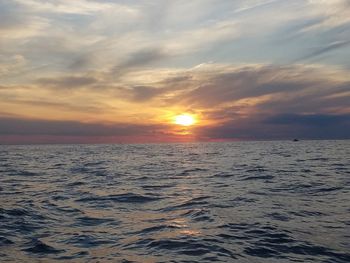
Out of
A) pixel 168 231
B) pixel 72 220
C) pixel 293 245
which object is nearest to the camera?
pixel 293 245

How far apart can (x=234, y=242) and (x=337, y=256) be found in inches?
113

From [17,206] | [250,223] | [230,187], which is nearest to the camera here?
[250,223]

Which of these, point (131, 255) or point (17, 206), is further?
point (17, 206)

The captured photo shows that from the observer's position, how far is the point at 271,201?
17891 millimetres

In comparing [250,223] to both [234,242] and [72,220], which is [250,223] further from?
[72,220]

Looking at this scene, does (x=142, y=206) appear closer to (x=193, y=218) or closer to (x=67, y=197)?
(x=193, y=218)

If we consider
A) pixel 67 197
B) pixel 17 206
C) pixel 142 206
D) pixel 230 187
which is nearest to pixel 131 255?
pixel 142 206

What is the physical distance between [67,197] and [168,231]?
1009 centimetres

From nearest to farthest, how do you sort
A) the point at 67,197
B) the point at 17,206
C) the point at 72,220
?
the point at 72,220, the point at 17,206, the point at 67,197

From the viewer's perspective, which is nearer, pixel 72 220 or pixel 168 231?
pixel 168 231

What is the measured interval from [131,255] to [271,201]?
9907 mm

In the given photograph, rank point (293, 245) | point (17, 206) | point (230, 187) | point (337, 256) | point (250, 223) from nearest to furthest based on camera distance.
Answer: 1. point (337, 256)
2. point (293, 245)
3. point (250, 223)
4. point (17, 206)
5. point (230, 187)

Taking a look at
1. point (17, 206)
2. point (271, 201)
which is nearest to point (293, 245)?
point (271, 201)

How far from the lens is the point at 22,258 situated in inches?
385
